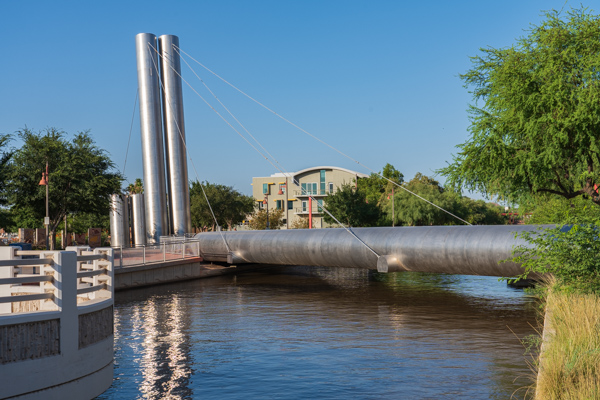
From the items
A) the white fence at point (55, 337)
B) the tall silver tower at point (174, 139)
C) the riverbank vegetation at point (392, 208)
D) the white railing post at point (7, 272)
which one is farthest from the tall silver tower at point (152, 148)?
the white fence at point (55, 337)

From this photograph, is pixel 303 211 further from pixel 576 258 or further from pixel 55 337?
pixel 55 337

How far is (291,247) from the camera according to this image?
36.6m

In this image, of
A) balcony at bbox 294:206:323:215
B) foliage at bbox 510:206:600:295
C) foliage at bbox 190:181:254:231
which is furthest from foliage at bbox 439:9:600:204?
balcony at bbox 294:206:323:215

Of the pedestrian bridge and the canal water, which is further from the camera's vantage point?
the pedestrian bridge

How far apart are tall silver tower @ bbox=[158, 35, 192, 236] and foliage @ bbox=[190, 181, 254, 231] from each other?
36.7 m

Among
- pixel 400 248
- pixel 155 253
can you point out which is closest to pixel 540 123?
pixel 400 248

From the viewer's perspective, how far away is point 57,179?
51.6 m

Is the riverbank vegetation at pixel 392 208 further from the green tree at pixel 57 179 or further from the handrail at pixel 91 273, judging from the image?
the handrail at pixel 91 273

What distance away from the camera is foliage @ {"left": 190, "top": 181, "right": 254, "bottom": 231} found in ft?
319

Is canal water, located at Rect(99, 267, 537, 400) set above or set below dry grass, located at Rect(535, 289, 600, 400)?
below

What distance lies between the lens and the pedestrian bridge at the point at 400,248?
2684cm

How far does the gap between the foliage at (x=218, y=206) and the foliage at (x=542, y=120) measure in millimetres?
68341

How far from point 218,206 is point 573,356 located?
89.7 meters

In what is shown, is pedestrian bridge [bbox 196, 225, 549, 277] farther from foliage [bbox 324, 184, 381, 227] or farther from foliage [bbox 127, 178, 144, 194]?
foliage [bbox 127, 178, 144, 194]
